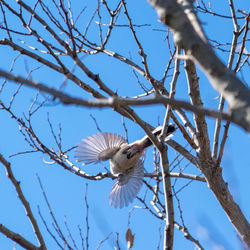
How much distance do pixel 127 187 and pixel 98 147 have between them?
0.49m

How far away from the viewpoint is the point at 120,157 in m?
4.02

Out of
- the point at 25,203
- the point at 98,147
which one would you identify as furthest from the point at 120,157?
the point at 25,203

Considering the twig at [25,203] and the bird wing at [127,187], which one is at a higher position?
the bird wing at [127,187]

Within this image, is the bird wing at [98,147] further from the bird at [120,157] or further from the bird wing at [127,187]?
the bird wing at [127,187]

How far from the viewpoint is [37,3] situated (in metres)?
2.96

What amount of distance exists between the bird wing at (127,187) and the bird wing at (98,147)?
27cm

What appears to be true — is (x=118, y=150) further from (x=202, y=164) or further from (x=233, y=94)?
(x=233, y=94)

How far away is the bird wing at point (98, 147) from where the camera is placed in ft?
13.0

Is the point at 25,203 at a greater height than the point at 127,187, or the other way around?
the point at 127,187

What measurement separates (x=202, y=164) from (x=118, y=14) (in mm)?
1521

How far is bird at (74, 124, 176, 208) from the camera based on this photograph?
3881 mm

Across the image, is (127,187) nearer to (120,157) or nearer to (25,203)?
(120,157)

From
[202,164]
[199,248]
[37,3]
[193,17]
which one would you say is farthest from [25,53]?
[199,248]

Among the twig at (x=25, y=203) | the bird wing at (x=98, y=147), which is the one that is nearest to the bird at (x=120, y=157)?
the bird wing at (x=98, y=147)
